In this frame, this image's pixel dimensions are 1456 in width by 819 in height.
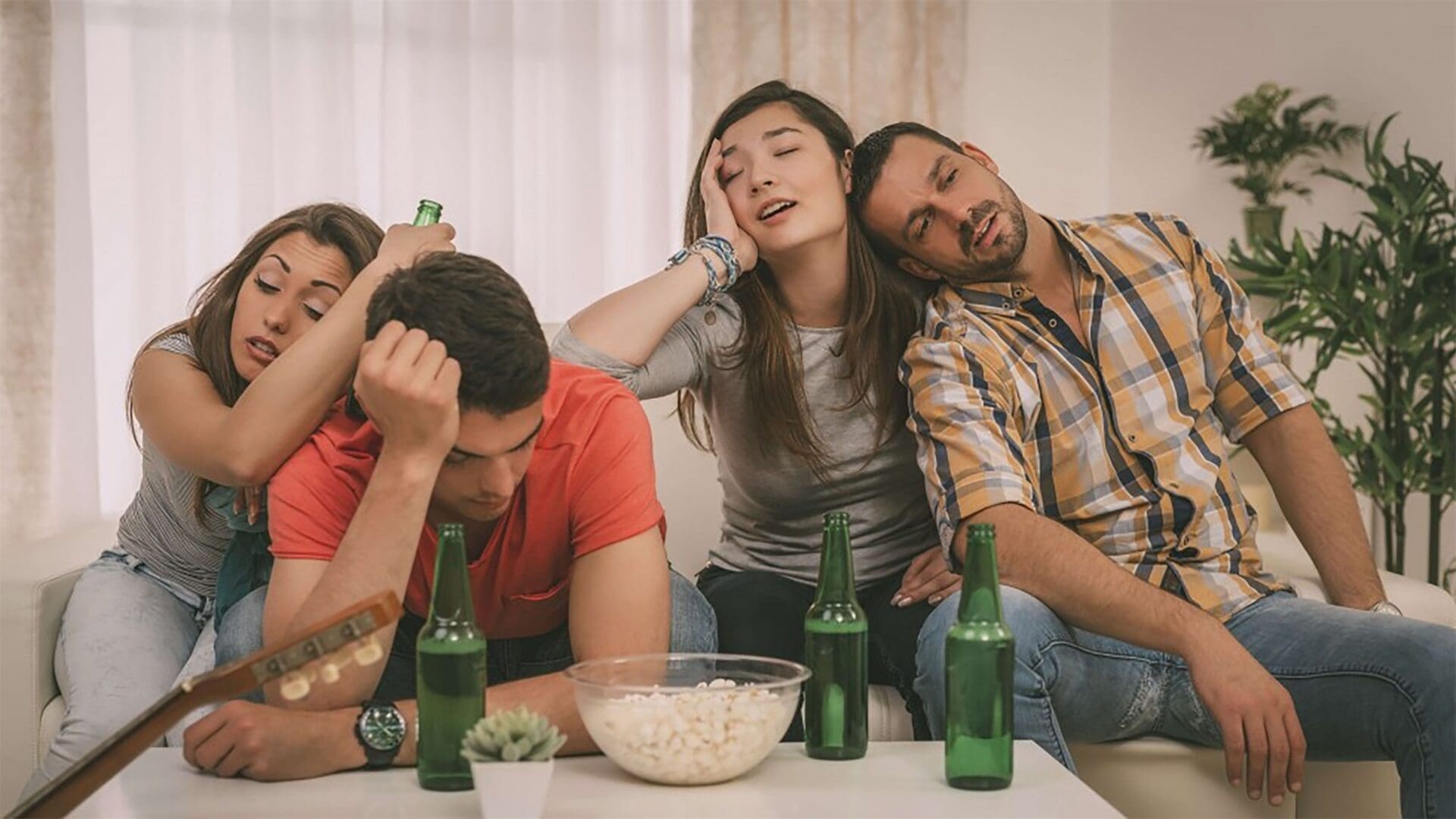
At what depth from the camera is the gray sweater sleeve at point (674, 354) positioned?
1.99 m

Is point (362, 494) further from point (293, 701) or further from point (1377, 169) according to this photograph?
point (1377, 169)

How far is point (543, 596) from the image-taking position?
5.41ft

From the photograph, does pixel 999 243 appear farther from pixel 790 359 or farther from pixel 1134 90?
pixel 1134 90

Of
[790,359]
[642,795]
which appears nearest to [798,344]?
[790,359]

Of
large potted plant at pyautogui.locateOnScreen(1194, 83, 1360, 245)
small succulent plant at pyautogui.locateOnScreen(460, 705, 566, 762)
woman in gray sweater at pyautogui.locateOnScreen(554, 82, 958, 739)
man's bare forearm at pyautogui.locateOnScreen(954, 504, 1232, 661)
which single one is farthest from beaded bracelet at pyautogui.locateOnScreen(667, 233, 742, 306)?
large potted plant at pyautogui.locateOnScreen(1194, 83, 1360, 245)

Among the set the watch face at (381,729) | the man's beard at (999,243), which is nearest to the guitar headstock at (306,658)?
the watch face at (381,729)

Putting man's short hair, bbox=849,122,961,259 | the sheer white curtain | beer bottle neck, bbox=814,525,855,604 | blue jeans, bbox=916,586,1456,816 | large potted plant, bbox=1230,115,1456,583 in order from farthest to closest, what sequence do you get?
the sheer white curtain → large potted plant, bbox=1230,115,1456,583 → man's short hair, bbox=849,122,961,259 → blue jeans, bbox=916,586,1456,816 → beer bottle neck, bbox=814,525,855,604

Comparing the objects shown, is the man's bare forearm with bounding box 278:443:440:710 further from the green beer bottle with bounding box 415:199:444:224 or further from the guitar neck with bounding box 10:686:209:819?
the green beer bottle with bounding box 415:199:444:224

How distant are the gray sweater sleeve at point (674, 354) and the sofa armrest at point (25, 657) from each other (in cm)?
78

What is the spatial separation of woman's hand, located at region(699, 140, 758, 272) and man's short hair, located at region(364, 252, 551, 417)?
71 cm

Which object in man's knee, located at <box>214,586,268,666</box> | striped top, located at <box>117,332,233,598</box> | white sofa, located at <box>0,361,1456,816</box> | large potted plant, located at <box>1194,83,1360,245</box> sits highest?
large potted plant, located at <box>1194,83,1360,245</box>

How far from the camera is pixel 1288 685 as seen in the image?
69.6 inches

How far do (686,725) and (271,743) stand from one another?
0.37 meters

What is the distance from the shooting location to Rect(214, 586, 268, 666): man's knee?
1641 millimetres
